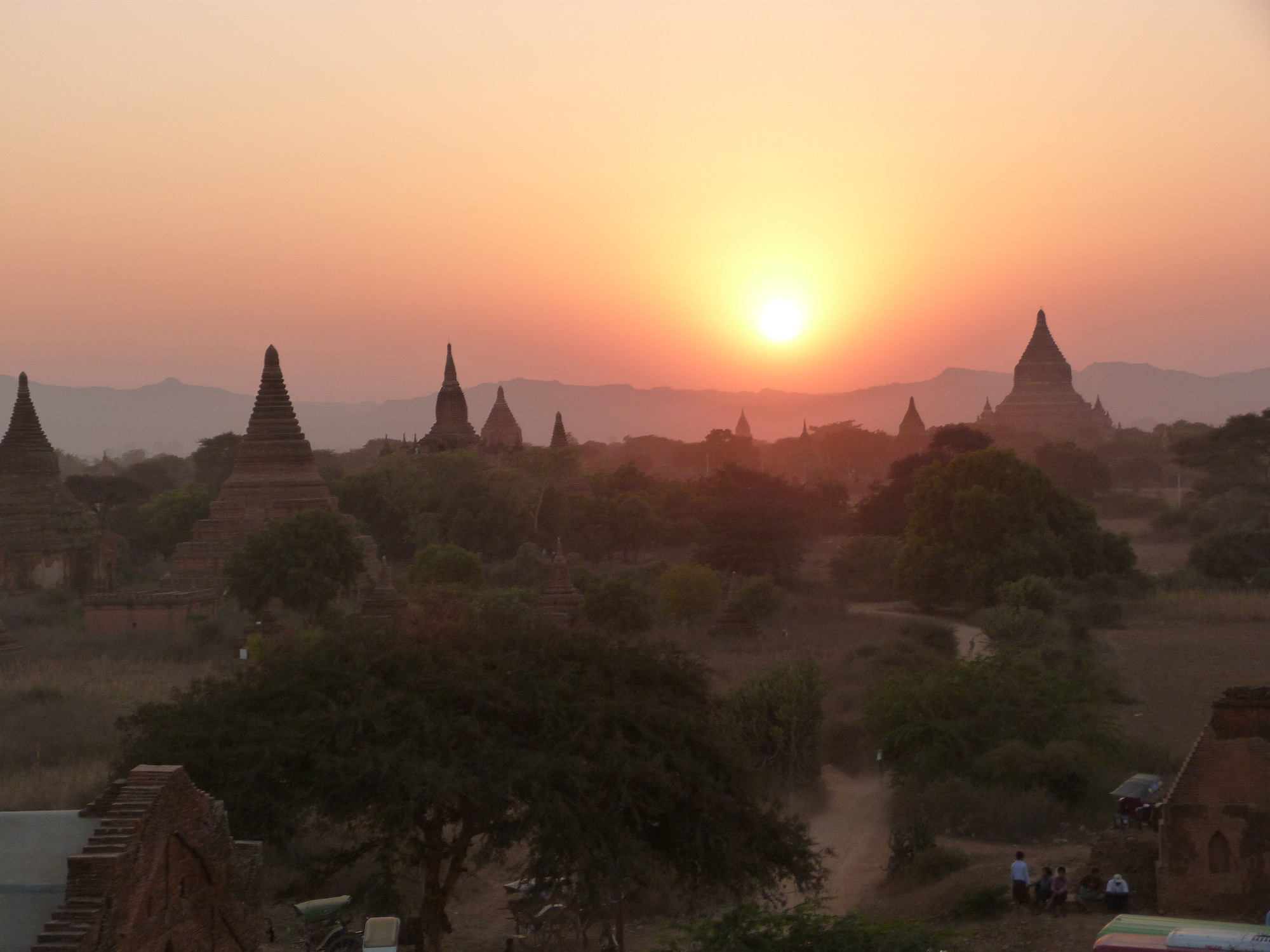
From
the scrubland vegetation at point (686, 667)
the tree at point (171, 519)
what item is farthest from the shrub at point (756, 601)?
the tree at point (171, 519)

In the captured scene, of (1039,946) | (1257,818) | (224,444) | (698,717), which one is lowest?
(1039,946)

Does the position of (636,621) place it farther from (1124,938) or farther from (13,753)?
(1124,938)

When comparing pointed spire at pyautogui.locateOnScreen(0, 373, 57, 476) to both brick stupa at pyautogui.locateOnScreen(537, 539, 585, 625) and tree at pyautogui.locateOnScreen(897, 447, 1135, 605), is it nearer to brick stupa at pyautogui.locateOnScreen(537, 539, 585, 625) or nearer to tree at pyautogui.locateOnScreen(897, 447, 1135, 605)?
brick stupa at pyautogui.locateOnScreen(537, 539, 585, 625)

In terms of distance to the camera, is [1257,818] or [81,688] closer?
[1257,818]

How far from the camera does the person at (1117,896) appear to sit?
14.0 metres

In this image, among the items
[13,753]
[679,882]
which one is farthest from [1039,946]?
[13,753]

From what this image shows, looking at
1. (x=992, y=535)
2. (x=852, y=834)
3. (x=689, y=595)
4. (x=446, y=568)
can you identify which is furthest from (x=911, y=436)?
(x=852, y=834)

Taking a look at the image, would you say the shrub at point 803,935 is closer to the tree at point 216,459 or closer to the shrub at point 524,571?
the shrub at point 524,571

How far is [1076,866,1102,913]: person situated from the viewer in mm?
14227

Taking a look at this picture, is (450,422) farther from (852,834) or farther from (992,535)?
(852,834)

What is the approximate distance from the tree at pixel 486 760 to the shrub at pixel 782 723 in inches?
248

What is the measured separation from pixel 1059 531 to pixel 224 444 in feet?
138

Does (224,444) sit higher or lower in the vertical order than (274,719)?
higher

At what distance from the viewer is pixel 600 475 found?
57.6 metres
